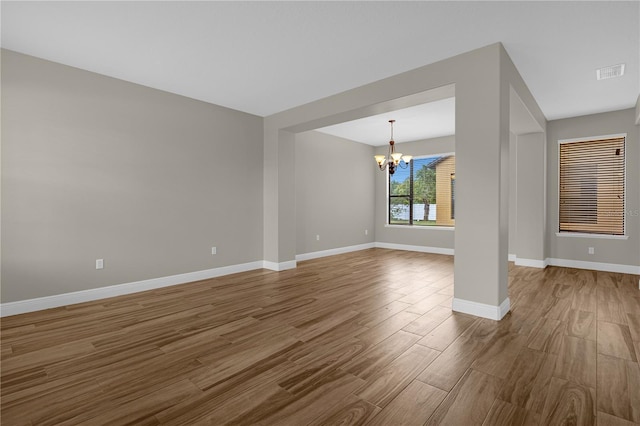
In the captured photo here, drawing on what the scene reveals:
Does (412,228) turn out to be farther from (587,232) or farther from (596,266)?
(596,266)

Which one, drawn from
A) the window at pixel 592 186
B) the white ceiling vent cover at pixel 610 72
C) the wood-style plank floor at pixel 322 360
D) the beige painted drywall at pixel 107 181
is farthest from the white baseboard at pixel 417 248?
the beige painted drywall at pixel 107 181

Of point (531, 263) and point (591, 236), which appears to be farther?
point (531, 263)

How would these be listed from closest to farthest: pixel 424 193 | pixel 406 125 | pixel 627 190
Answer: pixel 627 190 → pixel 406 125 → pixel 424 193

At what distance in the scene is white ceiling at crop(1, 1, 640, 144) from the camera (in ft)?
8.13

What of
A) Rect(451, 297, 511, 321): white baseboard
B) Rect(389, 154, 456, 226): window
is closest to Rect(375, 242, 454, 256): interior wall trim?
Rect(389, 154, 456, 226): window

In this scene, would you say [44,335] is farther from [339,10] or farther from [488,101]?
[488,101]

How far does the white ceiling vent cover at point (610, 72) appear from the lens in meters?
3.51

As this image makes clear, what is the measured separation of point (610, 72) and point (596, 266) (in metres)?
3.36

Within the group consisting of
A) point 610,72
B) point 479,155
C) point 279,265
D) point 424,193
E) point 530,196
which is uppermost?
point 610,72

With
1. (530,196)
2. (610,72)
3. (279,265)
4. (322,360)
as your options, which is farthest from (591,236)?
(322,360)

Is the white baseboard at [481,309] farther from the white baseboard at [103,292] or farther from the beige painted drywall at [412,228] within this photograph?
the beige painted drywall at [412,228]

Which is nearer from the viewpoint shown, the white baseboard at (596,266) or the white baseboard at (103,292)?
the white baseboard at (103,292)

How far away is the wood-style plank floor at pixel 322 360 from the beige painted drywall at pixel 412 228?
3.28 m

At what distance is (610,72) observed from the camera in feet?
11.9
